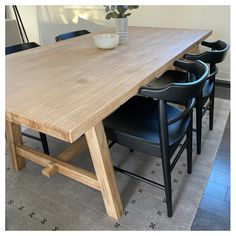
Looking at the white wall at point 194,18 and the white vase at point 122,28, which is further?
the white wall at point 194,18

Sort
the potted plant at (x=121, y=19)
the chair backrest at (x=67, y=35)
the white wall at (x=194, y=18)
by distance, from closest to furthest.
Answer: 1. the potted plant at (x=121, y=19)
2. the chair backrest at (x=67, y=35)
3. the white wall at (x=194, y=18)

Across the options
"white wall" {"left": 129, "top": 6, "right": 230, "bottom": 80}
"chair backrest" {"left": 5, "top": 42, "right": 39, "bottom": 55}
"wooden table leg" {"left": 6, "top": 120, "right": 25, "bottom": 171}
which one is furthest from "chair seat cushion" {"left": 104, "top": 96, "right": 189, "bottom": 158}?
"white wall" {"left": 129, "top": 6, "right": 230, "bottom": 80}

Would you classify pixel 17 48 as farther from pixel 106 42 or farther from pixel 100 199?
pixel 100 199

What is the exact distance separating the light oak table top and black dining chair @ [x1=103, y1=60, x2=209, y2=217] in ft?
0.55

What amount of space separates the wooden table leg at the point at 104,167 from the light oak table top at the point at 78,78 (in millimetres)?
178

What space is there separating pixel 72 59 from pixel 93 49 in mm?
289

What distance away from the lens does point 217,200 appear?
1540 millimetres

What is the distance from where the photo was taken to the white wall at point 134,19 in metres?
2.97

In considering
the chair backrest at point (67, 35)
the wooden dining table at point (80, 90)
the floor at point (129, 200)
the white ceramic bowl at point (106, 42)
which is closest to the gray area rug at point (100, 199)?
the floor at point (129, 200)

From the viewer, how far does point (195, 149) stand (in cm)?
199

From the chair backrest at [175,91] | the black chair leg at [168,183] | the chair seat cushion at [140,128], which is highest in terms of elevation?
the chair backrest at [175,91]

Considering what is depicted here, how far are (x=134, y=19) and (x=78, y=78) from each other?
2429 millimetres

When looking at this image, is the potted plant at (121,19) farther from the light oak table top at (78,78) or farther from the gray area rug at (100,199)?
the gray area rug at (100,199)
